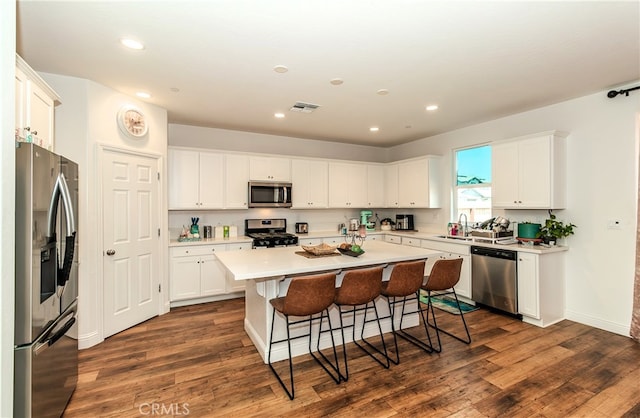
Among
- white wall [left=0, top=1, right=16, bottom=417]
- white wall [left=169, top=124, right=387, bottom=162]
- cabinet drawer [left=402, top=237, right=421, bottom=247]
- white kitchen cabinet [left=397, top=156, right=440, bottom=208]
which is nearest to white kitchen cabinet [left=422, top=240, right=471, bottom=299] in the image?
cabinet drawer [left=402, top=237, right=421, bottom=247]

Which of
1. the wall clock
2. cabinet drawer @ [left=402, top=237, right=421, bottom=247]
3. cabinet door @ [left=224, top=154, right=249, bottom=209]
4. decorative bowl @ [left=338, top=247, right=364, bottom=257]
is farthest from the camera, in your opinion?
cabinet drawer @ [left=402, top=237, right=421, bottom=247]

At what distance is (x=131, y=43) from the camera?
7.81ft

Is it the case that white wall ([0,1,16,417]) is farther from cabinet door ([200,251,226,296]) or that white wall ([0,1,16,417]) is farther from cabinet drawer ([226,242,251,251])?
cabinet drawer ([226,242,251,251])

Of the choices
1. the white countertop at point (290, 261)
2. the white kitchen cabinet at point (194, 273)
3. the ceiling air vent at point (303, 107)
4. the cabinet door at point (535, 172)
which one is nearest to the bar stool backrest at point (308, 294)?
the white countertop at point (290, 261)

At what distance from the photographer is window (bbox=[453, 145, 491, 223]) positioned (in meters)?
4.80

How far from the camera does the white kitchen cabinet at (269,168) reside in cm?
503

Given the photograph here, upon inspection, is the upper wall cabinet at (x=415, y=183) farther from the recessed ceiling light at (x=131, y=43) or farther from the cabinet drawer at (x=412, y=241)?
the recessed ceiling light at (x=131, y=43)

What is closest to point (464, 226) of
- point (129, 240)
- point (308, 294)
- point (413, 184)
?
point (413, 184)

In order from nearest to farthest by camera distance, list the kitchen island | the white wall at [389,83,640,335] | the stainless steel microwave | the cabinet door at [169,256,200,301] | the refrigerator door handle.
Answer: the refrigerator door handle < the kitchen island < the white wall at [389,83,640,335] < the cabinet door at [169,256,200,301] < the stainless steel microwave

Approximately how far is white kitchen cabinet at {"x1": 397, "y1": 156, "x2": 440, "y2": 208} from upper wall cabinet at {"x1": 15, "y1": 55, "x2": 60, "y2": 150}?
4.97 m

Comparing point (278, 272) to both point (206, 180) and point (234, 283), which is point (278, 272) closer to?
point (234, 283)

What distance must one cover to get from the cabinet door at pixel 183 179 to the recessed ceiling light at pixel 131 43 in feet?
7.00

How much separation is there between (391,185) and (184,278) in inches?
161

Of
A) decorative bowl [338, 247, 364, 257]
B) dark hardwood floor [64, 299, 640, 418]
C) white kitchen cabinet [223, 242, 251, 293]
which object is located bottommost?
dark hardwood floor [64, 299, 640, 418]
